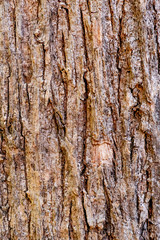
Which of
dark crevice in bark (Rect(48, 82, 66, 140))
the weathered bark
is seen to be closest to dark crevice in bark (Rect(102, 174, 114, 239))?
the weathered bark

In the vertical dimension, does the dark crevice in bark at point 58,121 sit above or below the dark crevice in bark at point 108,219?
above

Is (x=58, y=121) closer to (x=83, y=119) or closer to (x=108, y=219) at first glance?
(x=83, y=119)

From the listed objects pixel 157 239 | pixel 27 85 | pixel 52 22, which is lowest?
pixel 157 239

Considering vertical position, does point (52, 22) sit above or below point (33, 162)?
above

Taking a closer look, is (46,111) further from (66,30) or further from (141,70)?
(141,70)

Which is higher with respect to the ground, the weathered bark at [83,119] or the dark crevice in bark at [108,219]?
the weathered bark at [83,119]

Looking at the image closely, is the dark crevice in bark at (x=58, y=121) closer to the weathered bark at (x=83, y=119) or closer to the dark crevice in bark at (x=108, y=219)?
the weathered bark at (x=83, y=119)

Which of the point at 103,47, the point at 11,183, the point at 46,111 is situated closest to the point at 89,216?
the point at 11,183

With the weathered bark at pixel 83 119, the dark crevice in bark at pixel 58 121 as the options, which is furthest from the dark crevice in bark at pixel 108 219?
the dark crevice in bark at pixel 58 121

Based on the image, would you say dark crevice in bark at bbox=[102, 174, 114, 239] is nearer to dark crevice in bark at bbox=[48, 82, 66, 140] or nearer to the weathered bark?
the weathered bark
